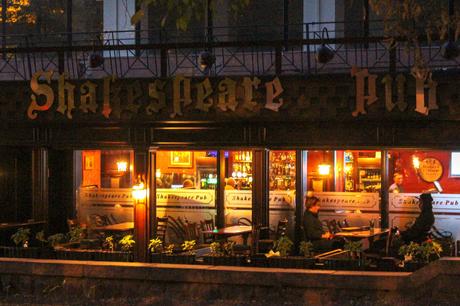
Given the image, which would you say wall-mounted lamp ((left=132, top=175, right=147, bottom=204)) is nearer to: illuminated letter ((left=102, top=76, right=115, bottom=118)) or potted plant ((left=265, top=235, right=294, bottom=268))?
illuminated letter ((left=102, top=76, right=115, bottom=118))

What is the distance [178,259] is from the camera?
15.9m

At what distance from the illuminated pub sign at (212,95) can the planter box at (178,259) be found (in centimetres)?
293

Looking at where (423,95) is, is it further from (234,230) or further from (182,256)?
(182,256)

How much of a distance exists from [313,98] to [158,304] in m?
5.21

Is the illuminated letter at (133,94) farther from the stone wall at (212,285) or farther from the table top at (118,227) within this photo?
the stone wall at (212,285)

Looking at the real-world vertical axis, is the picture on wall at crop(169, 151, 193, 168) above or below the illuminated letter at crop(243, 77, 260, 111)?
below

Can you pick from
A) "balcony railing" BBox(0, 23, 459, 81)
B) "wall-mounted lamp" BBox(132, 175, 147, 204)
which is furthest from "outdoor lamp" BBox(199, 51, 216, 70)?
"wall-mounted lamp" BBox(132, 175, 147, 204)

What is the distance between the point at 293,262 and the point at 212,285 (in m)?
1.59

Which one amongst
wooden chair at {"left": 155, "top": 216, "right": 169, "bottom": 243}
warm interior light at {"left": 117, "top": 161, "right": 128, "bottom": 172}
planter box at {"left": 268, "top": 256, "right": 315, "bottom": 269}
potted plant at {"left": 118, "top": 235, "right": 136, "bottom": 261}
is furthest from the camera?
warm interior light at {"left": 117, "top": 161, "right": 128, "bottom": 172}

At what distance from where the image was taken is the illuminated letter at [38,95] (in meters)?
17.8

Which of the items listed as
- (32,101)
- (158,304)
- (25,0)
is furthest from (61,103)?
(158,304)

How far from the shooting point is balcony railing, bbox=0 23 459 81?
1719 centimetres

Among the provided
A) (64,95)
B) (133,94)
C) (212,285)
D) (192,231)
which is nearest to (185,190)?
(192,231)

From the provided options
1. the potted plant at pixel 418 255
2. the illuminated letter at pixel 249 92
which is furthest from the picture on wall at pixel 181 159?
the potted plant at pixel 418 255
